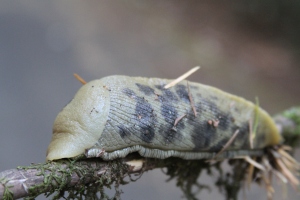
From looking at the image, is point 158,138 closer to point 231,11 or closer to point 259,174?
point 259,174

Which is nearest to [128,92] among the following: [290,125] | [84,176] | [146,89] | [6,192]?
[146,89]

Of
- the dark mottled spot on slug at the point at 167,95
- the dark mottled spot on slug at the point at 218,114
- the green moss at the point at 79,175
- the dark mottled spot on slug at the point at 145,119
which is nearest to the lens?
the green moss at the point at 79,175

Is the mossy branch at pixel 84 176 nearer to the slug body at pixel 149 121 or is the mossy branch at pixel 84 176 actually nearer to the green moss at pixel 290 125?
the slug body at pixel 149 121

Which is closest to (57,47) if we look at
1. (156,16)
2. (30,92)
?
(30,92)

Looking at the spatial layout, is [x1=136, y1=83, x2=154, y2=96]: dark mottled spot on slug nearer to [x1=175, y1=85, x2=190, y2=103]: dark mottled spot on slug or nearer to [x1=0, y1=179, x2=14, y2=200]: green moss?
[x1=175, y1=85, x2=190, y2=103]: dark mottled spot on slug

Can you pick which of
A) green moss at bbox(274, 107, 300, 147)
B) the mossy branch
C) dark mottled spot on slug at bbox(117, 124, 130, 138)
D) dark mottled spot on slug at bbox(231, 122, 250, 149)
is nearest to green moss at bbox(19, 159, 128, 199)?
the mossy branch

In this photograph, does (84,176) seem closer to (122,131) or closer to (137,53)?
(122,131)

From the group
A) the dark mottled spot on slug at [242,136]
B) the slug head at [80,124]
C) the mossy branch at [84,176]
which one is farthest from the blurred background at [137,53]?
the slug head at [80,124]
